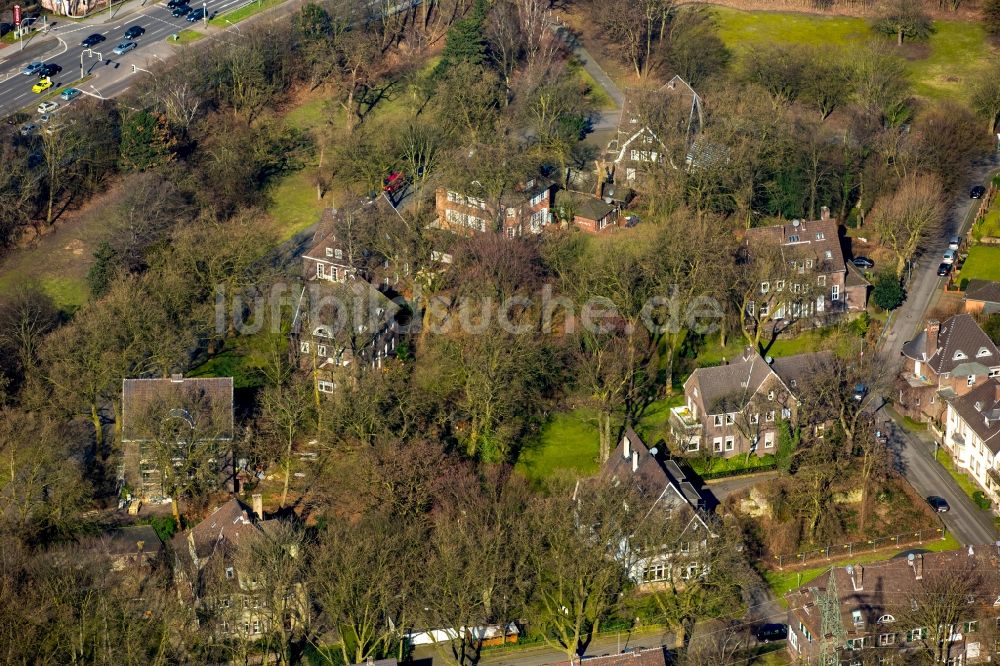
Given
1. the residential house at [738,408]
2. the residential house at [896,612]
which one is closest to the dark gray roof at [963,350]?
the residential house at [738,408]

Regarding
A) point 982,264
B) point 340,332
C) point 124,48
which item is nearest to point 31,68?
point 124,48

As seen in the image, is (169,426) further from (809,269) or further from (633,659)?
(809,269)

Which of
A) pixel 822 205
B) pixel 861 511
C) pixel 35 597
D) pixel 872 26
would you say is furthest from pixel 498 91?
pixel 35 597

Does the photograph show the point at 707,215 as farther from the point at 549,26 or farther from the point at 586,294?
the point at 549,26

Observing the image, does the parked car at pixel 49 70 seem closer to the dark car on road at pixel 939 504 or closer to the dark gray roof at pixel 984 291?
the dark gray roof at pixel 984 291

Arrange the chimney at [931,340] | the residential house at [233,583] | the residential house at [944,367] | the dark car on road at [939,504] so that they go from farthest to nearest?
the chimney at [931,340]
the residential house at [944,367]
the dark car on road at [939,504]
the residential house at [233,583]
